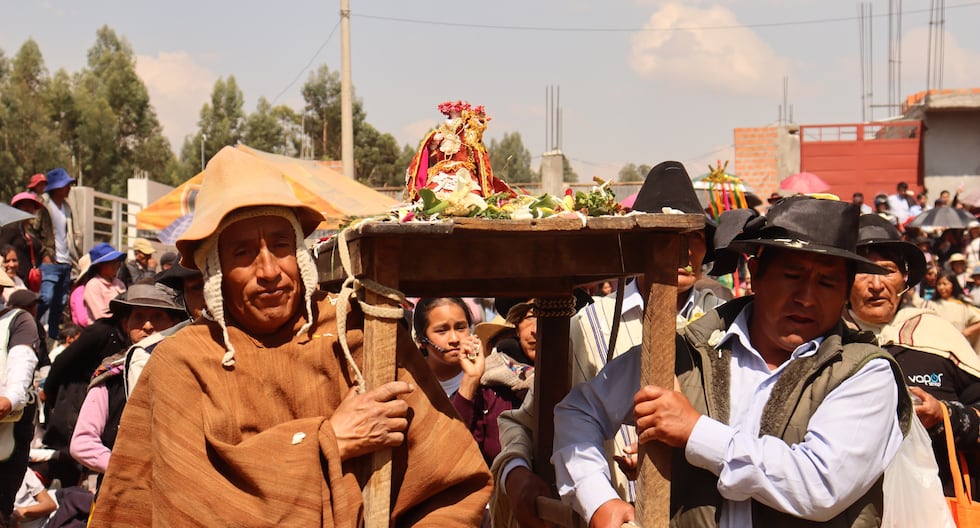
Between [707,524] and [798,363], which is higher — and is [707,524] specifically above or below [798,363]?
below

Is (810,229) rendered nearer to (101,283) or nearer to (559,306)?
(559,306)

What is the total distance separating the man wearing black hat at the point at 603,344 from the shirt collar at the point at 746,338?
26cm

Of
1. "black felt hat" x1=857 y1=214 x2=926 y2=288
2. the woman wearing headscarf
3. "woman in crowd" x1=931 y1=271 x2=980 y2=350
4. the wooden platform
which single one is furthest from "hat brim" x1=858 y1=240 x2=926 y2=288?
"woman in crowd" x1=931 y1=271 x2=980 y2=350

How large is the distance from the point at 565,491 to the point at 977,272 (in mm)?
11944

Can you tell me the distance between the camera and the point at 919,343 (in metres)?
4.88

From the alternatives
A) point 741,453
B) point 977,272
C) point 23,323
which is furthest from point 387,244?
point 977,272

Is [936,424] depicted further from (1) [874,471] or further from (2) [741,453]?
(2) [741,453]

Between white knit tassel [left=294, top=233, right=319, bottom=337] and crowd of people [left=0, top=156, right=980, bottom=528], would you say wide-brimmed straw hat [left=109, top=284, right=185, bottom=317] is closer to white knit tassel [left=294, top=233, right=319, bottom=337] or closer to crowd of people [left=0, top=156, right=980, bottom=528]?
crowd of people [left=0, top=156, right=980, bottom=528]

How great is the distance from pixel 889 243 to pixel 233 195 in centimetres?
270

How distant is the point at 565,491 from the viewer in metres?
3.43

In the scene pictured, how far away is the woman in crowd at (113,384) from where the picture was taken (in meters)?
5.47

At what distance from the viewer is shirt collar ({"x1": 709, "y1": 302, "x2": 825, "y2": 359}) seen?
3.21m

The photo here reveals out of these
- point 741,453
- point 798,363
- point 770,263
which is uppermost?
point 770,263

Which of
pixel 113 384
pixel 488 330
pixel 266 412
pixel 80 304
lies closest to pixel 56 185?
pixel 80 304
